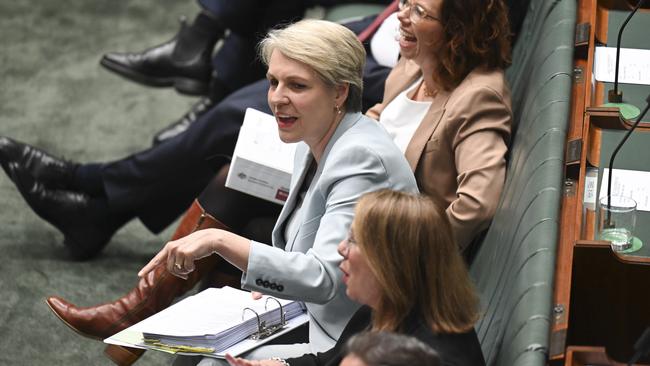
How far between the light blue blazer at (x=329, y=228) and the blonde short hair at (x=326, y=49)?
10cm

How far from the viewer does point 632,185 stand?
241 cm

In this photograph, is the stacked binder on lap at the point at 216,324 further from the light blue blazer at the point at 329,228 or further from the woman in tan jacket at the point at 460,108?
the woman in tan jacket at the point at 460,108

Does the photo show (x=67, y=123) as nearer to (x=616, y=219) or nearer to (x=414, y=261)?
(x=616, y=219)

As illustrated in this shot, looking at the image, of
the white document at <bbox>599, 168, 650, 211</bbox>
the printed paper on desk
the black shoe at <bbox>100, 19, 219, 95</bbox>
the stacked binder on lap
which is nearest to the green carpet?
the black shoe at <bbox>100, 19, 219, 95</bbox>

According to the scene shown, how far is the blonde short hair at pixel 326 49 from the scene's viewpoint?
2373mm

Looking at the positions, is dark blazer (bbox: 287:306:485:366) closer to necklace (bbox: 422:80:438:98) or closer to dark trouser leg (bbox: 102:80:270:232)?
necklace (bbox: 422:80:438:98)

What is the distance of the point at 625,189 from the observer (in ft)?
7.82

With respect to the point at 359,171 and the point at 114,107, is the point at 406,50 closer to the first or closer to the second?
the point at 359,171

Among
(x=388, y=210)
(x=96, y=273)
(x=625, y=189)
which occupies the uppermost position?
(x=388, y=210)

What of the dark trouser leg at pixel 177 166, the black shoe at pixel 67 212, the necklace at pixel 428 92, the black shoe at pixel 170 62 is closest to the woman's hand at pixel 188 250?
the necklace at pixel 428 92

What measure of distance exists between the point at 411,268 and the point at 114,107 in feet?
9.78

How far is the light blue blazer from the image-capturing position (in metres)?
2.19

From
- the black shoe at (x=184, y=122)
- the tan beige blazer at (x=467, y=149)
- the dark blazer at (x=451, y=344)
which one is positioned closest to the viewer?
the dark blazer at (x=451, y=344)

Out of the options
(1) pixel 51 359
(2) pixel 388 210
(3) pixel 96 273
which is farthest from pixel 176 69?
(2) pixel 388 210
